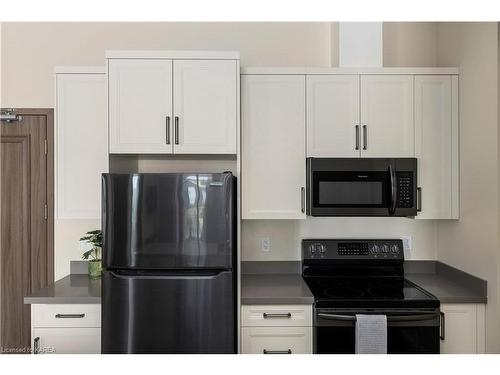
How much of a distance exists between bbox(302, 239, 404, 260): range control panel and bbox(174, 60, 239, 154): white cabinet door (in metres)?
0.91

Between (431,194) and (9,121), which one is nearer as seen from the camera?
(431,194)

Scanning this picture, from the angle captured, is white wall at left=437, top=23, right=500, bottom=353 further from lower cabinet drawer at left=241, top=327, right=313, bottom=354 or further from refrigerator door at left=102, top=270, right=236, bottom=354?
refrigerator door at left=102, top=270, right=236, bottom=354

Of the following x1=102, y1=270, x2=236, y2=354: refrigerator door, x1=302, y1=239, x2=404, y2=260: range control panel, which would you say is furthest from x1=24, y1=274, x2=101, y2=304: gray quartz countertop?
x1=302, y1=239, x2=404, y2=260: range control panel

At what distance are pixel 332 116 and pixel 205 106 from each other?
781 mm

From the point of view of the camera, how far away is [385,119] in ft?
8.55

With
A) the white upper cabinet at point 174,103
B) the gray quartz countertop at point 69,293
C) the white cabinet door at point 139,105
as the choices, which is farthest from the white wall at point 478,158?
the gray quartz countertop at point 69,293

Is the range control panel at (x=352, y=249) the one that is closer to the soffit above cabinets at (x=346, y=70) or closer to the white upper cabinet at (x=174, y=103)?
the white upper cabinet at (x=174, y=103)

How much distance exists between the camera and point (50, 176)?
2906 mm

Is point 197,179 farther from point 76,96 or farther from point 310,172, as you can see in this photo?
point 76,96

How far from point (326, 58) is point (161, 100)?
4.00ft

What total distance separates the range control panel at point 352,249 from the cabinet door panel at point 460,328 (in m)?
0.55
